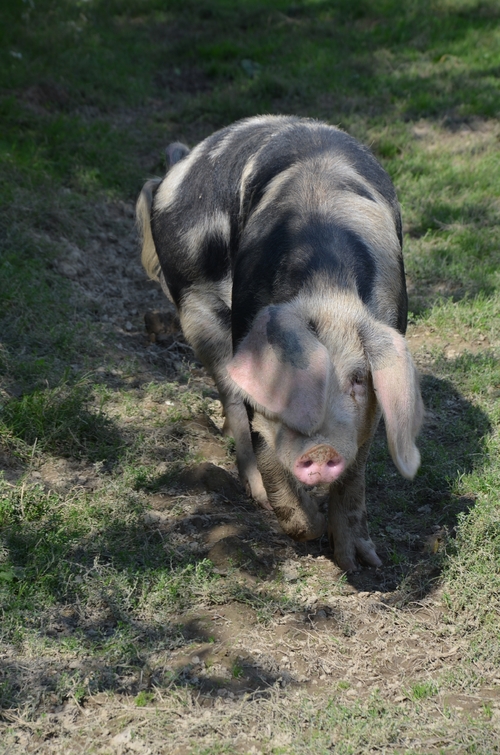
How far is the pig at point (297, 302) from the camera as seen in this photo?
10.5ft

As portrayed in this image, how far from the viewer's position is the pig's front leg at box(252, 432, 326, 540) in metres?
3.88

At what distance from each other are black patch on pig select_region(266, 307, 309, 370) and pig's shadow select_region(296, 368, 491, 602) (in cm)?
133

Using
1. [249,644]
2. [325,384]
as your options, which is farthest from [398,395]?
[249,644]

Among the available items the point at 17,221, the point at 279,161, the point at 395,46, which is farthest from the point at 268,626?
the point at 395,46

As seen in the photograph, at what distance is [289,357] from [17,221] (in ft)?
13.1

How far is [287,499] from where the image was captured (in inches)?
156

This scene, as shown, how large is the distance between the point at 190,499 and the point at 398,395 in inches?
57.0

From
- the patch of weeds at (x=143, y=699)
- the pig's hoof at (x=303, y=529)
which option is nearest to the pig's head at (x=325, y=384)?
the pig's hoof at (x=303, y=529)

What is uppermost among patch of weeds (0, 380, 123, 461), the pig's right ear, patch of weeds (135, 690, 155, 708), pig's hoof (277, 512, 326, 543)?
the pig's right ear

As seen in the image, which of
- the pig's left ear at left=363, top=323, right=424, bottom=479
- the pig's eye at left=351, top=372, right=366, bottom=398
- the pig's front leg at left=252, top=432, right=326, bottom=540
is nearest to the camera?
the pig's left ear at left=363, top=323, right=424, bottom=479

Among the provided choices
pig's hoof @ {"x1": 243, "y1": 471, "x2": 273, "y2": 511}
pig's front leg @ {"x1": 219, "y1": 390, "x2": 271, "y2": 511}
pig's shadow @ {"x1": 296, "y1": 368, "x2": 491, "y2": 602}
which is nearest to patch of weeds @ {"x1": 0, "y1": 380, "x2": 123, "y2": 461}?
pig's front leg @ {"x1": 219, "y1": 390, "x2": 271, "y2": 511}

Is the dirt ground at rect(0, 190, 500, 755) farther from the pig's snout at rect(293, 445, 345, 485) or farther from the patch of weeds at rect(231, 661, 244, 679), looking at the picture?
the pig's snout at rect(293, 445, 345, 485)

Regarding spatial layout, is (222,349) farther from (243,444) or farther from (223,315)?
(243,444)

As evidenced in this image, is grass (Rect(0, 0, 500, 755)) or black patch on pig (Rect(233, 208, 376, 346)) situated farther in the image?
black patch on pig (Rect(233, 208, 376, 346))
